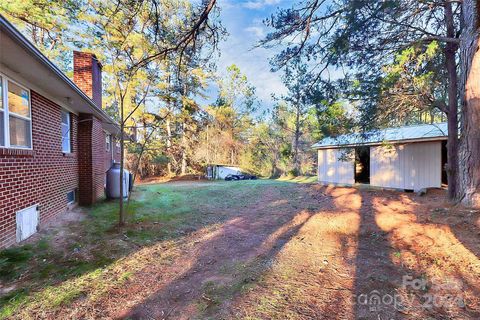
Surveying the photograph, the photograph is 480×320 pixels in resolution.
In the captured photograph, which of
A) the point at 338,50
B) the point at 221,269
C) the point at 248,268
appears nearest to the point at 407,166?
the point at 338,50

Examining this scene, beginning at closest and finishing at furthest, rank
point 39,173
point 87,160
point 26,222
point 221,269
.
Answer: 1. point 221,269
2. point 26,222
3. point 39,173
4. point 87,160

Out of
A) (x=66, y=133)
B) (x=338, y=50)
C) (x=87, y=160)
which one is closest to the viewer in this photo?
(x=338, y=50)

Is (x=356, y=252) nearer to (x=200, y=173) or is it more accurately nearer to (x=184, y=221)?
(x=184, y=221)

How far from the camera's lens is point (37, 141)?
17.4 ft

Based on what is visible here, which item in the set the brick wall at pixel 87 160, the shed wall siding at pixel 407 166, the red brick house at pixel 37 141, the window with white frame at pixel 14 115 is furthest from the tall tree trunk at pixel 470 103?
the brick wall at pixel 87 160

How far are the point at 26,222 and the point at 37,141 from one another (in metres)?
1.71

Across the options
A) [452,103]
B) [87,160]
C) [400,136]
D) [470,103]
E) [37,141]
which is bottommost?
[87,160]

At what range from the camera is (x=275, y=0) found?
6.22 m

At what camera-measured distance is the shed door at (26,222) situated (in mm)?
4422

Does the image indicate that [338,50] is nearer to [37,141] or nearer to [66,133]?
[37,141]

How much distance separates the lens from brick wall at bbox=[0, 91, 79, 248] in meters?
4.09

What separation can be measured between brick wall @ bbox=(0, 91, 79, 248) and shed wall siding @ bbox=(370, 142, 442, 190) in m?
12.1

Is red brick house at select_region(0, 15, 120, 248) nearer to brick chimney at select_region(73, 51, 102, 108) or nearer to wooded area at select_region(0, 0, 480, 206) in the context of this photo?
brick chimney at select_region(73, 51, 102, 108)

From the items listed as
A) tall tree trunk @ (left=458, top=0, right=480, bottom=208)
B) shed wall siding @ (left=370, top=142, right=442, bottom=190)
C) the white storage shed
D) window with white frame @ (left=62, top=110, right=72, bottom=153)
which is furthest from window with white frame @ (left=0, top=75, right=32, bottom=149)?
shed wall siding @ (left=370, top=142, right=442, bottom=190)
